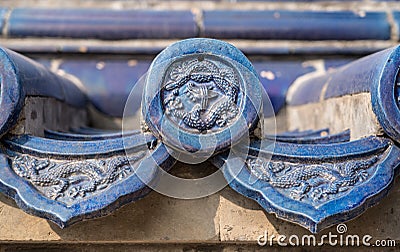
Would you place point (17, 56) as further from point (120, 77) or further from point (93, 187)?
point (120, 77)

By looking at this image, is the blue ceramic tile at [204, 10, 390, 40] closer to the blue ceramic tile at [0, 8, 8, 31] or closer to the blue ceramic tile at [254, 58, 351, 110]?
the blue ceramic tile at [254, 58, 351, 110]

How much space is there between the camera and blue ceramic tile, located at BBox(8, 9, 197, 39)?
5.17 ft

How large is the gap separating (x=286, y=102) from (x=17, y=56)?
0.78 metres

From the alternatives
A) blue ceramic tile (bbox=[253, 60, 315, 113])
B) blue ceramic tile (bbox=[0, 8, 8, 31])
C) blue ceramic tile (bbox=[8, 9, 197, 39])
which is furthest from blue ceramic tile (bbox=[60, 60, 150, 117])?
blue ceramic tile (bbox=[253, 60, 315, 113])

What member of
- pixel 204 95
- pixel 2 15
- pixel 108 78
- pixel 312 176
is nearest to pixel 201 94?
pixel 204 95

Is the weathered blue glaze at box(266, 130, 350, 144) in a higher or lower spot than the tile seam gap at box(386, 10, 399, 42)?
lower

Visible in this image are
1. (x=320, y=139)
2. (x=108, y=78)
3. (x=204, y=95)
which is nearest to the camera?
(x=204, y=95)

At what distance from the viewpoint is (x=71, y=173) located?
862mm

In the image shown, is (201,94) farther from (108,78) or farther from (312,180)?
(108,78)

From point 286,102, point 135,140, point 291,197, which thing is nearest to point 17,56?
point 135,140

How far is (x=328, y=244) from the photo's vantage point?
1.01 m

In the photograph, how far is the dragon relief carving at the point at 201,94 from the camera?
2.76 feet

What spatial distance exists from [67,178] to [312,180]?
0.35 metres

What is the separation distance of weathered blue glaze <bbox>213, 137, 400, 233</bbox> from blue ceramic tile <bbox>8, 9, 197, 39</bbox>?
→ 775mm
